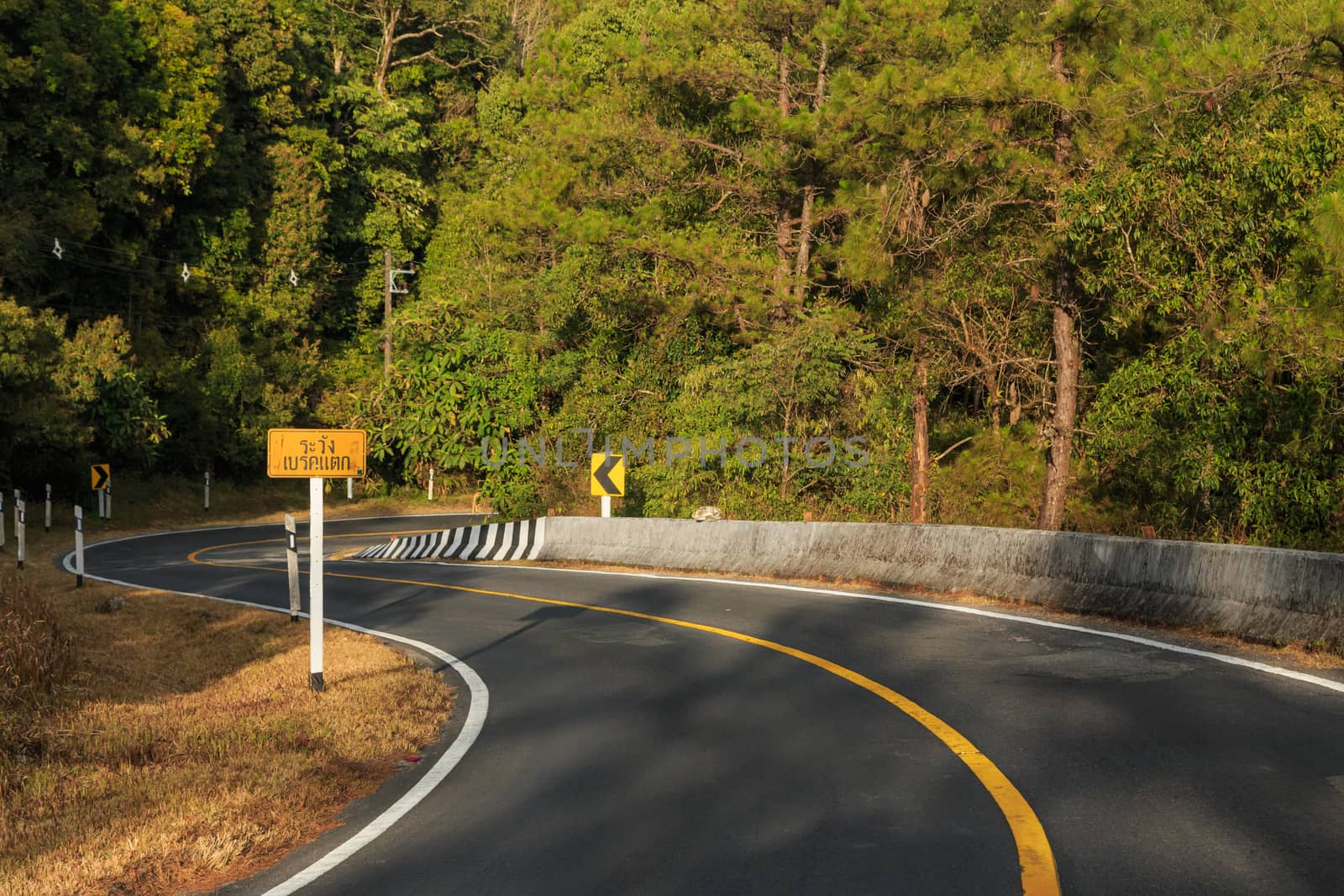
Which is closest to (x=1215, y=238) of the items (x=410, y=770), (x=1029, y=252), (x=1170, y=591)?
(x=1029, y=252)

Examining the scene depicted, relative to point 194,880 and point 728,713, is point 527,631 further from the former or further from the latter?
point 194,880

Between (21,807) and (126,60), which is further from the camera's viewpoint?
(126,60)

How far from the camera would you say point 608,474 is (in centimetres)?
2375

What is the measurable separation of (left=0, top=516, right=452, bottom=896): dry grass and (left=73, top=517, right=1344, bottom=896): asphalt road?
1.49 ft

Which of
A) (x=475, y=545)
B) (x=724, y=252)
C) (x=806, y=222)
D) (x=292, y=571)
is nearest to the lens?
(x=292, y=571)

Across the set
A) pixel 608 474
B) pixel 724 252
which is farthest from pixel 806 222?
pixel 608 474

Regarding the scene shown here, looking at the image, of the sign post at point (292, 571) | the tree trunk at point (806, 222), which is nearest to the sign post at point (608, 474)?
the sign post at point (292, 571)

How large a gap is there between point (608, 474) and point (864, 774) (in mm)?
16930

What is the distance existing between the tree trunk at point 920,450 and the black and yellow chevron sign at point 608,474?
8.46 metres

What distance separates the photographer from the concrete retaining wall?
10398mm

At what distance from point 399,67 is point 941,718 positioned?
207 ft

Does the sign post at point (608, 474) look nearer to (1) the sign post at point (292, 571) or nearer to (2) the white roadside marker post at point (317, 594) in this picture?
(1) the sign post at point (292, 571)

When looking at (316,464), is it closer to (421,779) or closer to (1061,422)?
(421,779)

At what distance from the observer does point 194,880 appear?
19.1 feet
